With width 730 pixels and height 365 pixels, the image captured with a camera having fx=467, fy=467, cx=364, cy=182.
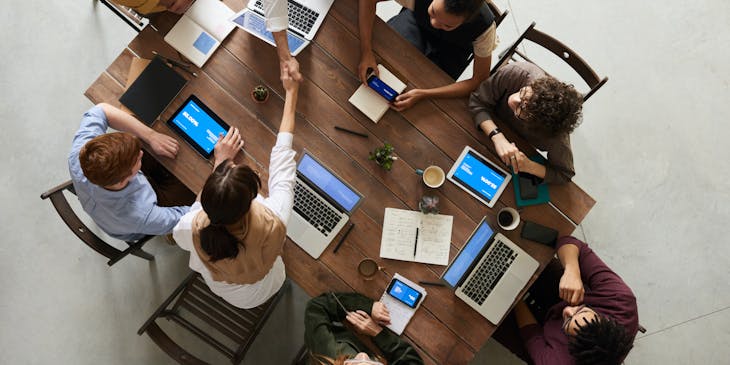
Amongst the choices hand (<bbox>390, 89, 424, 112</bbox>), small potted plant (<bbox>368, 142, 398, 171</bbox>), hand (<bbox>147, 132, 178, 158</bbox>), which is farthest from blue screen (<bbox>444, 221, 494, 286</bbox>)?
hand (<bbox>147, 132, 178, 158</bbox>)

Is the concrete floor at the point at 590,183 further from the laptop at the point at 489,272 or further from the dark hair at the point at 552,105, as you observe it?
the dark hair at the point at 552,105

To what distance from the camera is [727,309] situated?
9.74ft

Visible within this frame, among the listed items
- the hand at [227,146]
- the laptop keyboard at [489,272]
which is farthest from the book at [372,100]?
the laptop keyboard at [489,272]

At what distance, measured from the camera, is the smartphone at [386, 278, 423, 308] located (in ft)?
6.68

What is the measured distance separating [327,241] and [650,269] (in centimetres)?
221

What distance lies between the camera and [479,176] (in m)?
2.15

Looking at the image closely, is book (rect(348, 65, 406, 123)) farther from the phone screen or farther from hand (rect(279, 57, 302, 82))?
hand (rect(279, 57, 302, 82))

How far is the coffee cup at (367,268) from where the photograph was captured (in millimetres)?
2057

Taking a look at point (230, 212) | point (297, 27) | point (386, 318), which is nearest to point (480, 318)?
point (386, 318)

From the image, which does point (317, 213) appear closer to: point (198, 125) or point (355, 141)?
point (355, 141)

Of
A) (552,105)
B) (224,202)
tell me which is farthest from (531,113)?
(224,202)

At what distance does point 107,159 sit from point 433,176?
4.38 feet

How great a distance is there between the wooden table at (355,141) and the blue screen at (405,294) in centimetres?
5

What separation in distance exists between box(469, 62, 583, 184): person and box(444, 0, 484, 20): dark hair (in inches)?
13.7
